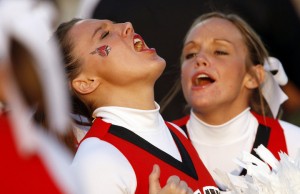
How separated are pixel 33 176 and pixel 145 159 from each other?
1213 millimetres

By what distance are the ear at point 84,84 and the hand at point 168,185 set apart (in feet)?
1.32

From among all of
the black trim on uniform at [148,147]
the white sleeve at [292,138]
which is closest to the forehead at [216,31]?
the white sleeve at [292,138]

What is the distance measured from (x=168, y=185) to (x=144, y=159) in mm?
210

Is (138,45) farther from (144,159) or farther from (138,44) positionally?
(144,159)

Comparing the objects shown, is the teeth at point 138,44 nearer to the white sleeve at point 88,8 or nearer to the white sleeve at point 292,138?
the white sleeve at point 292,138

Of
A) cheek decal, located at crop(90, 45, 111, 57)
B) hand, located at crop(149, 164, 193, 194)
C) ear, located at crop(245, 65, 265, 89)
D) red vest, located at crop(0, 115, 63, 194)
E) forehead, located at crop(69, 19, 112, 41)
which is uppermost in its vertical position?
red vest, located at crop(0, 115, 63, 194)

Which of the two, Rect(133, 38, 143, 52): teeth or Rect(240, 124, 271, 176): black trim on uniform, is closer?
Rect(133, 38, 143, 52): teeth

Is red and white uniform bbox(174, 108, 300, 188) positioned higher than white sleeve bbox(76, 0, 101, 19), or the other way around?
white sleeve bbox(76, 0, 101, 19)

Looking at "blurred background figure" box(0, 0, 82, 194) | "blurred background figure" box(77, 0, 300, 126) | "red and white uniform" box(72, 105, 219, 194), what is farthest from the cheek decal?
"blurred background figure" box(0, 0, 82, 194)

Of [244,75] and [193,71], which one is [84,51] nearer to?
[193,71]

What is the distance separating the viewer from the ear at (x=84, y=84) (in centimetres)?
235

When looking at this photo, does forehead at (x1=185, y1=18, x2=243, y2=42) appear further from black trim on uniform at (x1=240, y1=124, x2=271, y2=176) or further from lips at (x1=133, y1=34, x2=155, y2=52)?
lips at (x1=133, y1=34, x2=155, y2=52)

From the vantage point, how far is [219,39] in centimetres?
297

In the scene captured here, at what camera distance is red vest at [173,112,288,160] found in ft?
8.91
